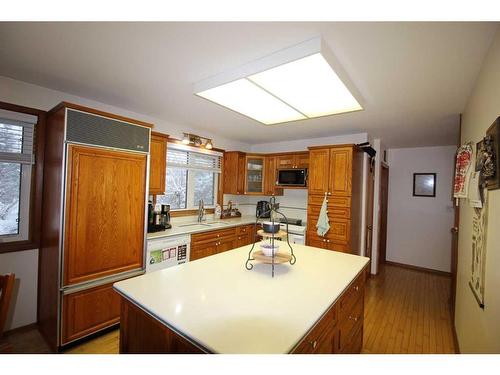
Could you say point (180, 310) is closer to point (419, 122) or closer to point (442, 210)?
point (419, 122)

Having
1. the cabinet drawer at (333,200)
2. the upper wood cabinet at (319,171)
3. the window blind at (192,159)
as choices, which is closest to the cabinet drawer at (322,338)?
the cabinet drawer at (333,200)

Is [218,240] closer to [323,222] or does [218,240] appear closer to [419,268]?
[323,222]

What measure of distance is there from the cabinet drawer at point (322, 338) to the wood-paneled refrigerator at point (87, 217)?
6.27 feet

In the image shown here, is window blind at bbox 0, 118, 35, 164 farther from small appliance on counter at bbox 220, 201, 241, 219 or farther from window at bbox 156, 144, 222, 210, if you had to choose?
small appliance on counter at bbox 220, 201, 241, 219

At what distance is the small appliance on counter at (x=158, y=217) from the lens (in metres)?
2.79

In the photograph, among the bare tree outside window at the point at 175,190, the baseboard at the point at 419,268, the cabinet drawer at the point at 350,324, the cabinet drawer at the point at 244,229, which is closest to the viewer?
the cabinet drawer at the point at 350,324

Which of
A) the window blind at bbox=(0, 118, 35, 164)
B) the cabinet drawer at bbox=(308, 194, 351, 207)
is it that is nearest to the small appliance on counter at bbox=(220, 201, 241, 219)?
the cabinet drawer at bbox=(308, 194, 351, 207)

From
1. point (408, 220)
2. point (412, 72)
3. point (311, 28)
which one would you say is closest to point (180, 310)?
point (311, 28)

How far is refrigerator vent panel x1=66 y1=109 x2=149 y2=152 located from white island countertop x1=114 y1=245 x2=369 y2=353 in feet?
4.32

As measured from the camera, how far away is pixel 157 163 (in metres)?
2.88

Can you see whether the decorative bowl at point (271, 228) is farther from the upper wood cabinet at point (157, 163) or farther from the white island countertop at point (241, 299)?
the upper wood cabinet at point (157, 163)

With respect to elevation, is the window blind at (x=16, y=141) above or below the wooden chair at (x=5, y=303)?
above

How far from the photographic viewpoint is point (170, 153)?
341 centimetres

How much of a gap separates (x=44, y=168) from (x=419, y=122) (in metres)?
4.23
